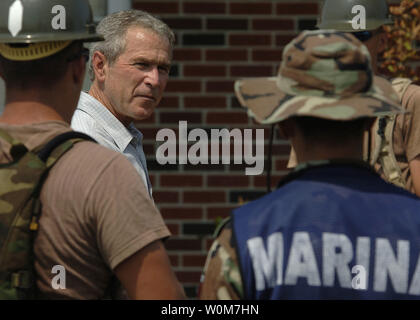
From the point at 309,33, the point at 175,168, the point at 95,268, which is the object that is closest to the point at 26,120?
the point at 95,268

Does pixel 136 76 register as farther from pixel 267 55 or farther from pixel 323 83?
pixel 267 55

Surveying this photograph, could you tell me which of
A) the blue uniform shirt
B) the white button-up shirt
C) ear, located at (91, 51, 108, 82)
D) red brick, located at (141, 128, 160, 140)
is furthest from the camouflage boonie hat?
red brick, located at (141, 128, 160, 140)

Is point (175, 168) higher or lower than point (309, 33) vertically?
lower

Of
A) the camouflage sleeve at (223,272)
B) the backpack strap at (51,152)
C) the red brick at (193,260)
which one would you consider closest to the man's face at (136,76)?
the backpack strap at (51,152)

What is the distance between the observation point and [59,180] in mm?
2711

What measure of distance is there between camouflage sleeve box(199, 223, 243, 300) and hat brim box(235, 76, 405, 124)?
14.2 inches

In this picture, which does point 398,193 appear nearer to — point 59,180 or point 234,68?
point 59,180

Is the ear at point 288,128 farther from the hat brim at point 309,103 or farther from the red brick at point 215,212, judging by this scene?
the red brick at point 215,212

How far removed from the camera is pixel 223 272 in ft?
8.27

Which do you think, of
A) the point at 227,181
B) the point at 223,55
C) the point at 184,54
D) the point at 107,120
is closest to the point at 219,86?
the point at 223,55

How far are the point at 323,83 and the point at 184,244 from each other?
4.72m

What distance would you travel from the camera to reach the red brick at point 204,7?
7.18 meters
